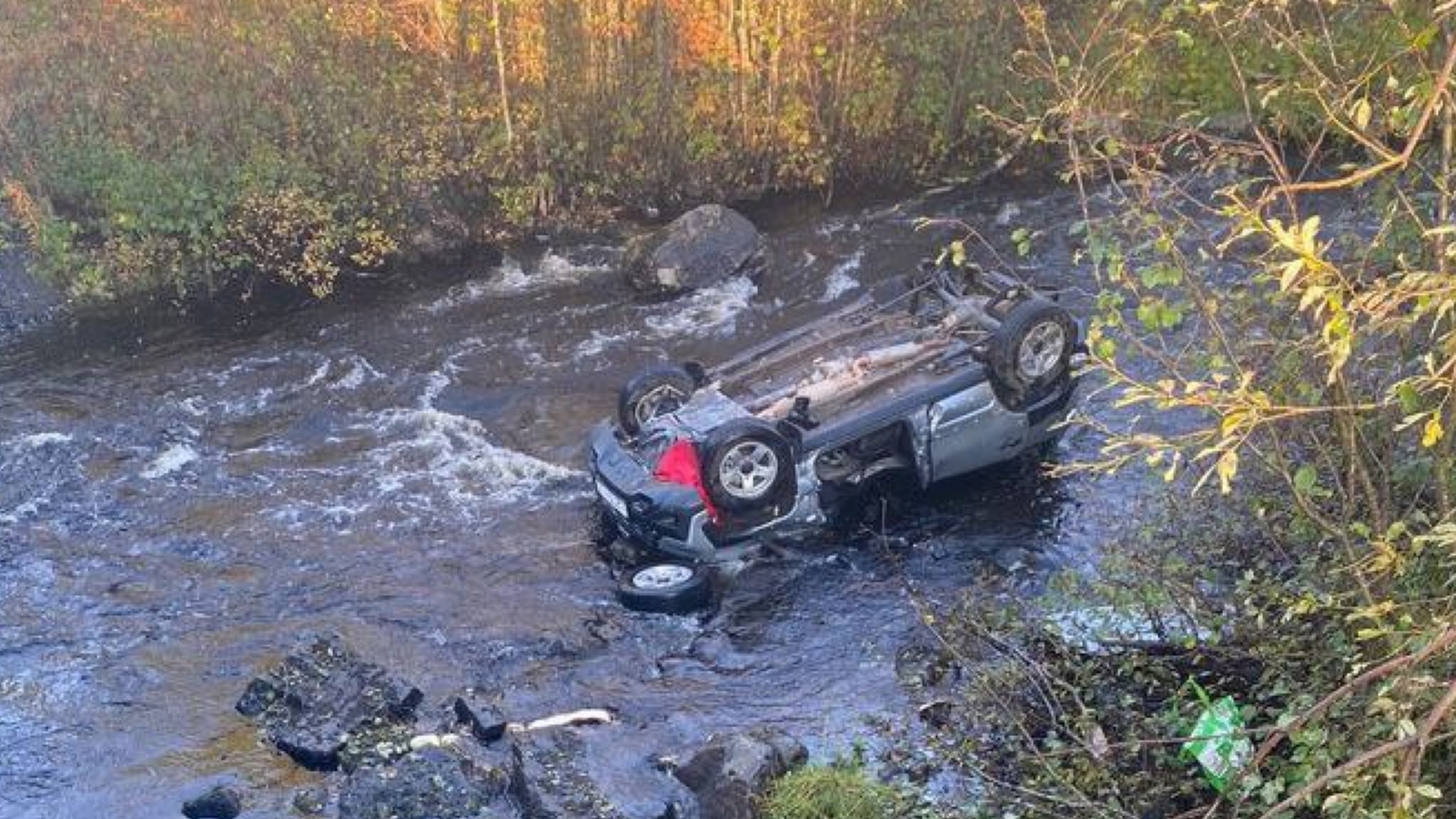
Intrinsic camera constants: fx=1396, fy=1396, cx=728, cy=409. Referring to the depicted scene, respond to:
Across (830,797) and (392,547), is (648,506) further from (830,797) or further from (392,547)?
(830,797)

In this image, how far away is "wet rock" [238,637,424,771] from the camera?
856 cm

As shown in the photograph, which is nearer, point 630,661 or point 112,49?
point 630,661

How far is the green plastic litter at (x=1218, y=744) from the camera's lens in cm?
572

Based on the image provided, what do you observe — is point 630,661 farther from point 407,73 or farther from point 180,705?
point 407,73

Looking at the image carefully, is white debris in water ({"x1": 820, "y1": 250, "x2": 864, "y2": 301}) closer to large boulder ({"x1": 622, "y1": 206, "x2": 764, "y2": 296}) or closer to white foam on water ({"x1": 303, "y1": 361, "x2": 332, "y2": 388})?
large boulder ({"x1": 622, "y1": 206, "x2": 764, "y2": 296})

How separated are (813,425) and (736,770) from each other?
323 cm

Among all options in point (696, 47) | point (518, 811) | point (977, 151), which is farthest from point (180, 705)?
point (977, 151)

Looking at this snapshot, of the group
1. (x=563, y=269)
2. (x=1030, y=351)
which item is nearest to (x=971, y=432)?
(x=1030, y=351)

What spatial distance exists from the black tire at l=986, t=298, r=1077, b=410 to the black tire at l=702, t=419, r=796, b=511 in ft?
5.79

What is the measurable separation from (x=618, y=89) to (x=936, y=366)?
8856 millimetres

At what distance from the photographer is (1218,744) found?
5.75 meters

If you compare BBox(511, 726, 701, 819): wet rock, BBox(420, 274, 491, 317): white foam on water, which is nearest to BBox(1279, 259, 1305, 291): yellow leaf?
BBox(511, 726, 701, 819): wet rock

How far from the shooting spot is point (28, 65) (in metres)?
17.1

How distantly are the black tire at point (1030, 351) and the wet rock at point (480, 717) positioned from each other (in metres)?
4.45
